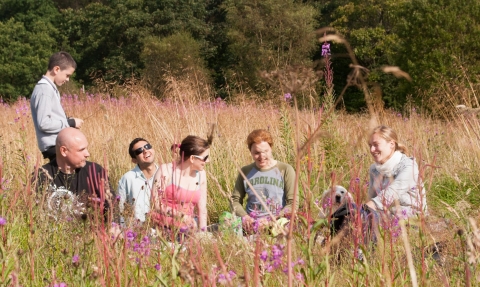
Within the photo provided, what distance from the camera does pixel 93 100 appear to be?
10.3 m

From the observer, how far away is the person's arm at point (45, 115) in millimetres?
4367

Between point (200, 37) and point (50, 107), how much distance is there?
87.9 ft

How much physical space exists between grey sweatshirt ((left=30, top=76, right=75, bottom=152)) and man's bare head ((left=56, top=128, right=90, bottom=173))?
568 millimetres

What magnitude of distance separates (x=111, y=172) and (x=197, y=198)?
2.04m

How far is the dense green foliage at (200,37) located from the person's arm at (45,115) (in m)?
14.7

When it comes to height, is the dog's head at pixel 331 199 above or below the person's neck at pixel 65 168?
below

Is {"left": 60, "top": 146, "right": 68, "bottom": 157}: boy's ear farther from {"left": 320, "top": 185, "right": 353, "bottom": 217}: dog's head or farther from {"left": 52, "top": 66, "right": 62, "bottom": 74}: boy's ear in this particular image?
{"left": 320, "top": 185, "right": 353, "bottom": 217}: dog's head

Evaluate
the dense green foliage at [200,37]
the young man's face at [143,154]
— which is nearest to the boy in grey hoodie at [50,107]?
the young man's face at [143,154]

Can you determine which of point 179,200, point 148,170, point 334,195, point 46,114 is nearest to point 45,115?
point 46,114

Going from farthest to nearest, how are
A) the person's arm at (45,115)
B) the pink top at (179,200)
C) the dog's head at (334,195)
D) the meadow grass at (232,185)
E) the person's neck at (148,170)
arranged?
the person's neck at (148,170), the person's arm at (45,115), the meadow grass at (232,185), the pink top at (179,200), the dog's head at (334,195)

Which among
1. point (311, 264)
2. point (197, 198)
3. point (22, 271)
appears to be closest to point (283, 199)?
point (197, 198)

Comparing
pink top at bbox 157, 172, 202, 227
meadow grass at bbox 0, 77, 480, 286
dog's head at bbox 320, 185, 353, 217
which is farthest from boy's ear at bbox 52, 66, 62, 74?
dog's head at bbox 320, 185, 353, 217

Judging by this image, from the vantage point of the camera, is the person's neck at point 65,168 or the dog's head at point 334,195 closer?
the dog's head at point 334,195

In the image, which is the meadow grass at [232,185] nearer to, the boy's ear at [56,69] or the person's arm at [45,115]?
the person's arm at [45,115]
